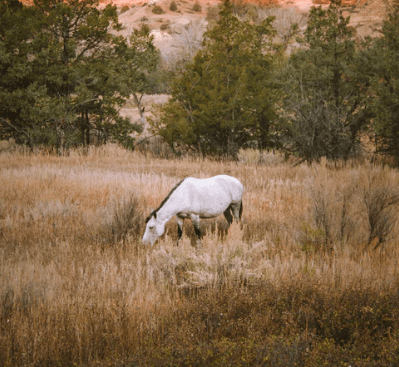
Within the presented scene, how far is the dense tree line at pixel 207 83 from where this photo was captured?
1480cm

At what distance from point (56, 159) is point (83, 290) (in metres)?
12.4

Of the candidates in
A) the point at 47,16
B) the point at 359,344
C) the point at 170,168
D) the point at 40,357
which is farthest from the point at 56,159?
the point at 359,344

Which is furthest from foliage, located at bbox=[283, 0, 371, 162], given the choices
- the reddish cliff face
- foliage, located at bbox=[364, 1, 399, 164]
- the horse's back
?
the reddish cliff face

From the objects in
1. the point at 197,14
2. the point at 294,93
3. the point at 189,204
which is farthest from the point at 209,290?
the point at 197,14

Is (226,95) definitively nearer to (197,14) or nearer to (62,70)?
(62,70)

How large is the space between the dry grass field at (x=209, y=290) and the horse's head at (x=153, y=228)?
19cm

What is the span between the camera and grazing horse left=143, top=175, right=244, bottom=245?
5.26 meters

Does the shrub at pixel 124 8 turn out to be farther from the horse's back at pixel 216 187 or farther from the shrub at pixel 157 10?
the horse's back at pixel 216 187

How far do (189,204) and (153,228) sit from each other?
2.07 feet

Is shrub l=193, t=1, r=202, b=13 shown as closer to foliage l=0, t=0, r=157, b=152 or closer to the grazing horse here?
foliage l=0, t=0, r=157, b=152

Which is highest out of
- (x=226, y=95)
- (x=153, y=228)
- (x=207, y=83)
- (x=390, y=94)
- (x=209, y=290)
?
(x=207, y=83)

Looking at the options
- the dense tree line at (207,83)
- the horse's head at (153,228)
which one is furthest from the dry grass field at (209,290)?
the dense tree line at (207,83)

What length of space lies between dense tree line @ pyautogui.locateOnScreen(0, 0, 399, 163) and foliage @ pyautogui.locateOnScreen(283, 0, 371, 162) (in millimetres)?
43

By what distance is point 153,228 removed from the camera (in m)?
5.35
